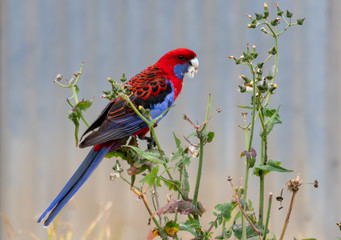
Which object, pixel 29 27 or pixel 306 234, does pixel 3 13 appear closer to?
pixel 29 27

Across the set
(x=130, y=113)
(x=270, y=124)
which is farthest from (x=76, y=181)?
(x=270, y=124)

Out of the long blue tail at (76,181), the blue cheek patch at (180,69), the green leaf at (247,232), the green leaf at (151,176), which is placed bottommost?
the green leaf at (247,232)

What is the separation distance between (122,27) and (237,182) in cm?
76

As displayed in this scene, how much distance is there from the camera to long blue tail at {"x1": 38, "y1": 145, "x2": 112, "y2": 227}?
0.69 meters

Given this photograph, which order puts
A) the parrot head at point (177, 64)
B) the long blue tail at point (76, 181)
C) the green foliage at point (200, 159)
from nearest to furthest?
the green foliage at point (200, 159)
the long blue tail at point (76, 181)
the parrot head at point (177, 64)

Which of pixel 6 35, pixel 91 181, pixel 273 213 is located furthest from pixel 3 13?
pixel 273 213

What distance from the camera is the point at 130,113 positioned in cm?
85

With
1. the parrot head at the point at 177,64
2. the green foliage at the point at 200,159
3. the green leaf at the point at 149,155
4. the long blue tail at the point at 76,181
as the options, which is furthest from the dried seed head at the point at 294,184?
the parrot head at the point at 177,64

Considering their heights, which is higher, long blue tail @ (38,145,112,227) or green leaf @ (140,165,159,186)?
green leaf @ (140,165,159,186)

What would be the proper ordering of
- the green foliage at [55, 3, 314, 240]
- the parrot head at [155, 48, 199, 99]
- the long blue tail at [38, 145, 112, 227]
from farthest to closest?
the parrot head at [155, 48, 199, 99] → the long blue tail at [38, 145, 112, 227] → the green foliage at [55, 3, 314, 240]

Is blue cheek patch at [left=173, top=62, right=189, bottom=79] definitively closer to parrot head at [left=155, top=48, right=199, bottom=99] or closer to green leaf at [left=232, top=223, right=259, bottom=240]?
parrot head at [left=155, top=48, right=199, bottom=99]

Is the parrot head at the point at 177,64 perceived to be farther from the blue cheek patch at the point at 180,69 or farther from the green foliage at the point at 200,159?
the green foliage at the point at 200,159

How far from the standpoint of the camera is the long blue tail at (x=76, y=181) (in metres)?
0.69

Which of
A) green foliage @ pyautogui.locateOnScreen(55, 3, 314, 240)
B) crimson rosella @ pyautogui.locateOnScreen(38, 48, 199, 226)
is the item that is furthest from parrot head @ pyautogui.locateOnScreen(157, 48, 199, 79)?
green foliage @ pyautogui.locateOnScreen(55, 3, 314, 240)
